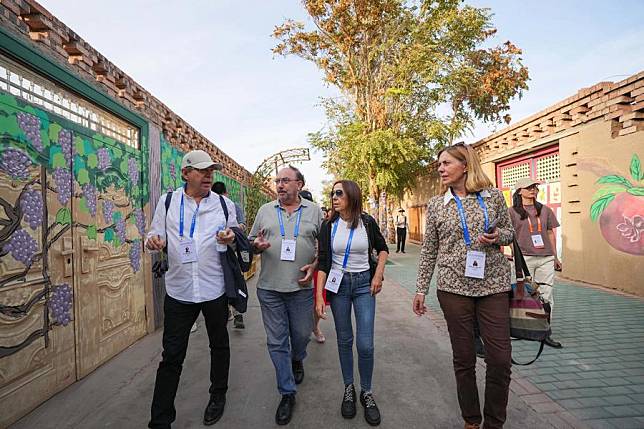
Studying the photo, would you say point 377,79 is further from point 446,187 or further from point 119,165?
point 446,187

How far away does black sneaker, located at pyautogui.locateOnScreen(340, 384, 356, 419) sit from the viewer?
278 centimetres

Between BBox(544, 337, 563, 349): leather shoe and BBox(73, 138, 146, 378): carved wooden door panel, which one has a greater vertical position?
BBox(73, 138, 146, 378): carved wooden door panel

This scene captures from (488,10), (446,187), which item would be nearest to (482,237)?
(446,187)

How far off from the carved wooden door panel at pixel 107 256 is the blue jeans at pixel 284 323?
1.98 metres

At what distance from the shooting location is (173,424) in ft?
9.09

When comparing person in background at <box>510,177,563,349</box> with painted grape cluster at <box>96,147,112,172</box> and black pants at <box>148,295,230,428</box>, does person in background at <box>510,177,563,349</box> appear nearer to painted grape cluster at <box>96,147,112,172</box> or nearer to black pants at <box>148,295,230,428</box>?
black pants at <box>148,295,230,428</box>

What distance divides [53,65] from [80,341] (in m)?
2.55

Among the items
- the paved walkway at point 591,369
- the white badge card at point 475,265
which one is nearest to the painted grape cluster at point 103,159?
the white badge card at point 475,265

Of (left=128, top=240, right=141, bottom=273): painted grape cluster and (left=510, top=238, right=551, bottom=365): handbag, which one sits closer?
(left=510, top=238, right=551, bottom=365): handbag

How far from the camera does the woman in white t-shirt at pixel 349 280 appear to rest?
111 inches

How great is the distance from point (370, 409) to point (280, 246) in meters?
1.41

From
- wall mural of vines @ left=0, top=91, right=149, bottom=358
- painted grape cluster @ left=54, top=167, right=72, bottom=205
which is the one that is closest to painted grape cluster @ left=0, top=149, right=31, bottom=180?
wall mural of vines @ left=0, top=91, right=149, bottom=358

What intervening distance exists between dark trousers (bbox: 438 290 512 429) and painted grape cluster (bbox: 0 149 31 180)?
3309 millimetres

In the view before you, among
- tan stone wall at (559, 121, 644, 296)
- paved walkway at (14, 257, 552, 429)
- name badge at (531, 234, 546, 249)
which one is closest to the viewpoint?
paved walkway at (14, 257, 552, 429)
